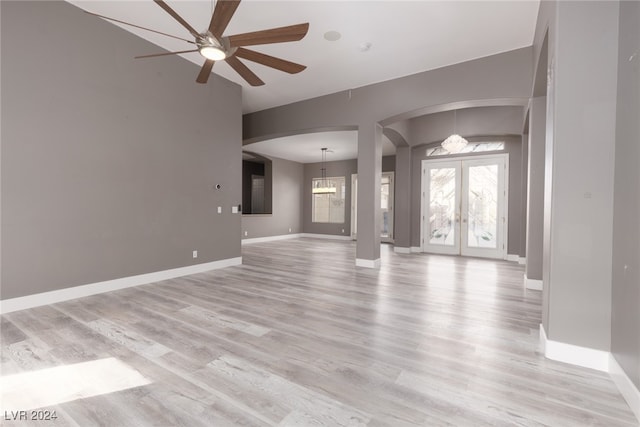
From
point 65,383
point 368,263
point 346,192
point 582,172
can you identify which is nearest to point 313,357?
point 65,383

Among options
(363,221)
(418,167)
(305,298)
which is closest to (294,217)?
(418,167)

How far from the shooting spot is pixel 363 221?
18.1 feet

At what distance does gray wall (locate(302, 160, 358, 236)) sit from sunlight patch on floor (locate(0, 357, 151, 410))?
9.42m

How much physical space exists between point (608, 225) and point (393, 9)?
3.06 metres

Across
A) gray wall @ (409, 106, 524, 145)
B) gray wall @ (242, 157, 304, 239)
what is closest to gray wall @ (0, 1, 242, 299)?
gray wall @ (242, 157, 304, 239)

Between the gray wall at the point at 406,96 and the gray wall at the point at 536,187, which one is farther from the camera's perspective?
the gray wall at the point at 406,96

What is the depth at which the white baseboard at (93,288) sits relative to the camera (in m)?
3.07

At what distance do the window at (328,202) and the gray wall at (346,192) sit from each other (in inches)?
6.6

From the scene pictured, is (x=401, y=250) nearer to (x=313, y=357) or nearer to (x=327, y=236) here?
(x=327, y=236)

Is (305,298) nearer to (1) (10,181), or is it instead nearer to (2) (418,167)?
(1) (10,181)

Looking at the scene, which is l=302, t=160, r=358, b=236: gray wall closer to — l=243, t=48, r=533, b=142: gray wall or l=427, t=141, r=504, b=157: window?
l=427, t=141, r=504, b=157: window

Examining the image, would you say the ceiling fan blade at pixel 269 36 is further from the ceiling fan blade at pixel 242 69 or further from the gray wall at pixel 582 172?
the gray wall at pixel 582 172

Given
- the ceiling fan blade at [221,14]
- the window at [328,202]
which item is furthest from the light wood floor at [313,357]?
the window at [328,202]

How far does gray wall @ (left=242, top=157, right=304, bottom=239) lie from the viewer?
9.94 meters
